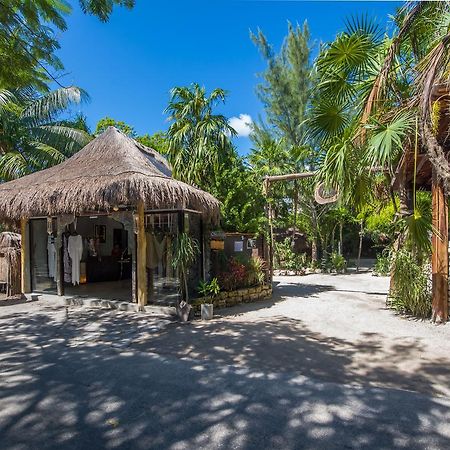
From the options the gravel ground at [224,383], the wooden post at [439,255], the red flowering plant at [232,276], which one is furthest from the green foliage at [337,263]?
the wooden post at [439,255]

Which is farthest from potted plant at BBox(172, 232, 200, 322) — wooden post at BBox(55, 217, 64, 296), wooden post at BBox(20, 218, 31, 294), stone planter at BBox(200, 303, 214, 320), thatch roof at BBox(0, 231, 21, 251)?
thatch roof at BBox(0, 231, 21, 251)

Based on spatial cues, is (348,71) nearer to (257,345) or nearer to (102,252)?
(257,345)

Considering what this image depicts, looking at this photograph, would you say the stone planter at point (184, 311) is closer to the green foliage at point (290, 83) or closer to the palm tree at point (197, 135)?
the palm tree at point (197, 135)

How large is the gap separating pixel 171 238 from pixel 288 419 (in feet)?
18.6

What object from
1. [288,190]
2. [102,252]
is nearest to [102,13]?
[102,252]

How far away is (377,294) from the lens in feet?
35.4

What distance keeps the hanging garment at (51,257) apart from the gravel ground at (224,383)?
9.11 ft

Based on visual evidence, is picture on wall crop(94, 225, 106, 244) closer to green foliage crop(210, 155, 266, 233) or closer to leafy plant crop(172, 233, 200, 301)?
green foliage crop(210, 155, 266, 233)

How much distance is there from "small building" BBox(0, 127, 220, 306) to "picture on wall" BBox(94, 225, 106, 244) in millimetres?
1956

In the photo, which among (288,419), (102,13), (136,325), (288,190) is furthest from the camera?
(288,190)

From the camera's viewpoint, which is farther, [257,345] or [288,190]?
[288,190]

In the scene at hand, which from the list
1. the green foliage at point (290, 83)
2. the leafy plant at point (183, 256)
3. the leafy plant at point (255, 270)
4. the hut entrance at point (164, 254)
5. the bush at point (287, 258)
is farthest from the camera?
the green foliage at point (290, 83)

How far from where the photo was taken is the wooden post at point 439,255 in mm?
6945

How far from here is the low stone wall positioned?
8250 mm
